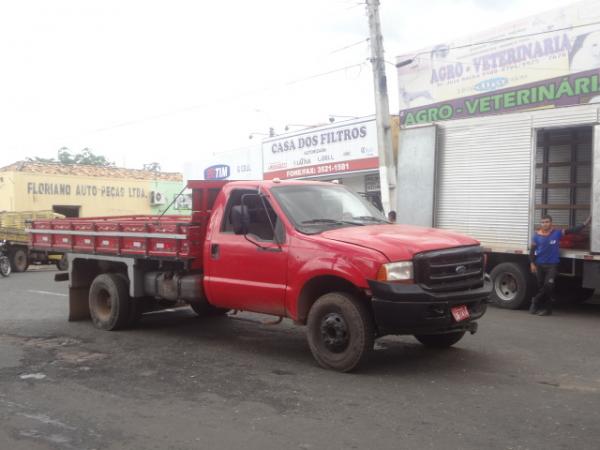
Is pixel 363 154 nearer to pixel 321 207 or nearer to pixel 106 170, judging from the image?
pixel 321 207

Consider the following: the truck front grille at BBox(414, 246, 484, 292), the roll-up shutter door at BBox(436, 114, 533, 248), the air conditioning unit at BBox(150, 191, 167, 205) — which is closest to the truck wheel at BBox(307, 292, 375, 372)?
the truck front grille at BBox(414, 246, 484, 292)

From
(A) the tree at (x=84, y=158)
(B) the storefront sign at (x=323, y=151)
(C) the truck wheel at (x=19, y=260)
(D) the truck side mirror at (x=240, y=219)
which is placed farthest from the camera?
(A) the tree at (x=84, y=158)

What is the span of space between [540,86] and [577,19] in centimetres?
179

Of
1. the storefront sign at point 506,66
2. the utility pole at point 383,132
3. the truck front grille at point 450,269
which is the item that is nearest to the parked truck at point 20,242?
the utility pole at point 383,132

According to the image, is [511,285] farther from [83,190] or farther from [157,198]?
[157,198]

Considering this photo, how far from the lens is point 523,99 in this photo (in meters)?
16.2

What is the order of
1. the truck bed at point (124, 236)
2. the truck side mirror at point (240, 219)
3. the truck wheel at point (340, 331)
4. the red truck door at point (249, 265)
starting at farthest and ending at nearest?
the truck bed at point (124, 236)
the truck side mirror at point (240, 219)
the red truck door at point (249, 265)
the truck wheel at point (340, 331)

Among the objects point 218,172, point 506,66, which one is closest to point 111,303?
point 506,66

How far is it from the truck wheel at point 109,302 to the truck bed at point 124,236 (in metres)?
0.43

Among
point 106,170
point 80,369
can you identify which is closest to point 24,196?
point 106,170

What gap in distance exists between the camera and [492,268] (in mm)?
11555

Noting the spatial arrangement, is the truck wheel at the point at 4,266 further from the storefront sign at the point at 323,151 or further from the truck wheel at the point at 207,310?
the truck wheel at the point at 207,310

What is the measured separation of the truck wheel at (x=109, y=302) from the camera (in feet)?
29.1

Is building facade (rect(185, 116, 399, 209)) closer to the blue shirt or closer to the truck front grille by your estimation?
the blue shirt
